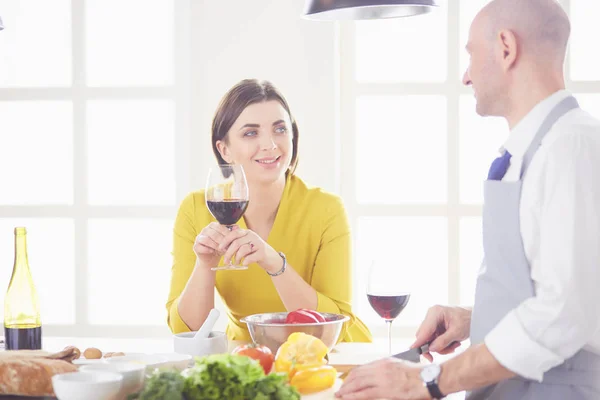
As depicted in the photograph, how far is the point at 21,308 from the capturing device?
2141mm

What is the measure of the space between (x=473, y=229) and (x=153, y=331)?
5.97 ft

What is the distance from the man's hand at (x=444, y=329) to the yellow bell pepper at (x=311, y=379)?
39cm

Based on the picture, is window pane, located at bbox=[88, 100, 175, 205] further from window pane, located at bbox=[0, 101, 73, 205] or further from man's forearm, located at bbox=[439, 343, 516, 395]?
man's forearm, located at bbox=[439, 343, 516, 395]

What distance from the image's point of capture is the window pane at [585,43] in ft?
13.2

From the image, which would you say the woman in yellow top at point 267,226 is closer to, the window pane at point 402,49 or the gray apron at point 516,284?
the gray apron at point 516,284

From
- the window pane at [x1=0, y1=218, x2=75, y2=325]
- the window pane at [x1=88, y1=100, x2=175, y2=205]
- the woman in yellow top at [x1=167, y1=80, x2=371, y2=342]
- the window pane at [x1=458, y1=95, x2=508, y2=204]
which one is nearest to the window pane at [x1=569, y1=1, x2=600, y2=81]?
the window pane at [x1=458, y1=95, x2=508, y2=204]

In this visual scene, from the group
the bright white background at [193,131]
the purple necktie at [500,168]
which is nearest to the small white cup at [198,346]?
the purple necktie at [500,168]

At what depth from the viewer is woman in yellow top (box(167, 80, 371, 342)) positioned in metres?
2.54

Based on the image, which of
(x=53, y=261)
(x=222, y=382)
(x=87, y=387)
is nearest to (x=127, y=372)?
(x=87, y=387)

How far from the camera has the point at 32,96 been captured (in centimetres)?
426

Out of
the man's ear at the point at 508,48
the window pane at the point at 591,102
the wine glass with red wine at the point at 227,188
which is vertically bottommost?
the wine glass with red wine at the point at 227,188

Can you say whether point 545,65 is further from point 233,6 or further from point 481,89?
point 233,6

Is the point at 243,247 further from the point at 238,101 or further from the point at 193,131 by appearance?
the point at 193,131

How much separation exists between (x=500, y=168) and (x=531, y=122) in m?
0.12
